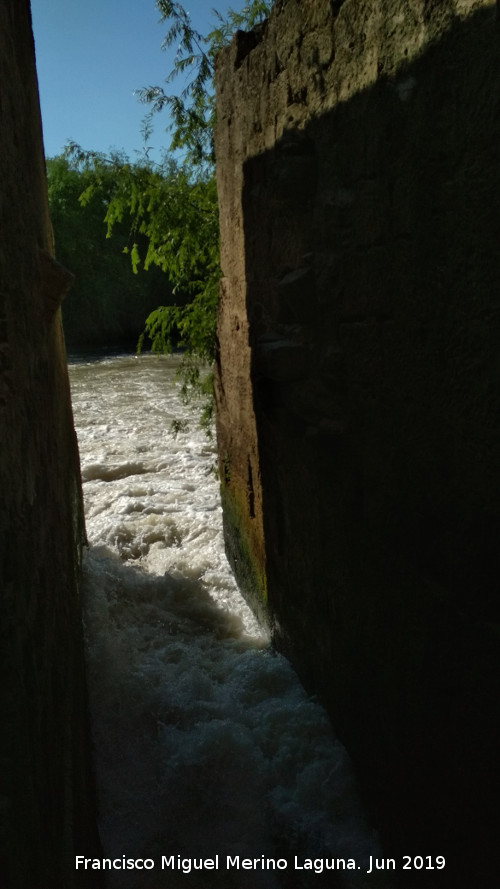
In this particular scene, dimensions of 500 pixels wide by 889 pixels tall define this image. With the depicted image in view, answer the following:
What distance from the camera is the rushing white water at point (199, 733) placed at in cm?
→ 223

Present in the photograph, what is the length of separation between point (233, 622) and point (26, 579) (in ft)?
7.56

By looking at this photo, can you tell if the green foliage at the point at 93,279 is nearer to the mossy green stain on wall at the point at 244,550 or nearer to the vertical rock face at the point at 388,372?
the mossy green stain on wall at the point at 244,550

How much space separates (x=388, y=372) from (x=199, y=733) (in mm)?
1569

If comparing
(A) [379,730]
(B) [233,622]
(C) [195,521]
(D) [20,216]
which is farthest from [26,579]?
(C) [195,521]

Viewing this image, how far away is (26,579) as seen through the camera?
143 centimetres

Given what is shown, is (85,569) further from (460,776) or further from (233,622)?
(460,776)

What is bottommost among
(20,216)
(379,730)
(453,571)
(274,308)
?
(379,730)

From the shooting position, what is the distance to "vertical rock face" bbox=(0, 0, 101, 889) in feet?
3.95

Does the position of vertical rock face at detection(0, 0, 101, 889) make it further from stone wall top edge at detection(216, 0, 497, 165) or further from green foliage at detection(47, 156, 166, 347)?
green foliage at detection(47, 156, 166, 347)

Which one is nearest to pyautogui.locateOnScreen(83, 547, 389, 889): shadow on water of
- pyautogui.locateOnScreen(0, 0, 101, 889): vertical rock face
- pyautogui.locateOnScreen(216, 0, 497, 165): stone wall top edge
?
pyautogui.locateOnScreen(0, 0, 101, 889): vertical rock face

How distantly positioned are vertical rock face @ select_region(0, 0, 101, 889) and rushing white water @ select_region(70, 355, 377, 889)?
333 mm

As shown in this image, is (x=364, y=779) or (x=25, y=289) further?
(x=364, y=779)

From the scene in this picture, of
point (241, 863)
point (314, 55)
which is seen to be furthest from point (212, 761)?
point (314, 55)

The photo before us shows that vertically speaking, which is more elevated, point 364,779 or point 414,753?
point 414,753
